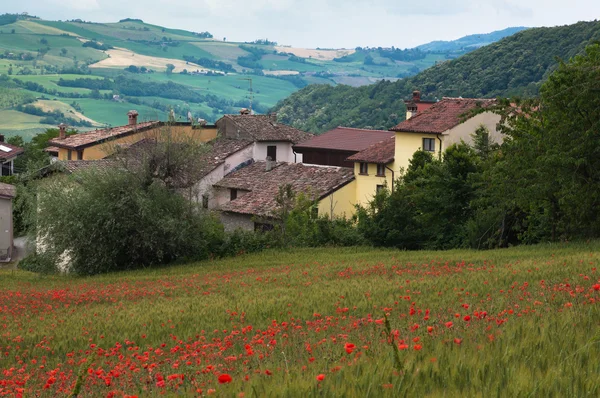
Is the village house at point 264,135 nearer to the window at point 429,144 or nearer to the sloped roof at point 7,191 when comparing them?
the window at point 429,144

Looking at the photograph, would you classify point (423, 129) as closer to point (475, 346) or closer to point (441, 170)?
point (441, 170)

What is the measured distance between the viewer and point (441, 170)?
3941cm

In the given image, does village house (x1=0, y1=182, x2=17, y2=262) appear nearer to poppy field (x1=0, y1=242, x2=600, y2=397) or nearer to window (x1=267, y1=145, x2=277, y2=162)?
window (x1=267, y1=145, x2=277, y2=162)

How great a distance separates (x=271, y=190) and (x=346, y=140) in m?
18.6

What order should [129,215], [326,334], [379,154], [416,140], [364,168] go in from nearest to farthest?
[326,334] < [129,215] < [416,140] < [364,168] < [379,154]

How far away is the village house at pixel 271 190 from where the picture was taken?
5691 cm

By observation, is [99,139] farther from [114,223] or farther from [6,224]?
[114,223]

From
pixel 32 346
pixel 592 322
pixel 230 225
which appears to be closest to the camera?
pixel 592 322

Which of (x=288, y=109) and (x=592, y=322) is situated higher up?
(x=288, y=109)

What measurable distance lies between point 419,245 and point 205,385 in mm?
33299

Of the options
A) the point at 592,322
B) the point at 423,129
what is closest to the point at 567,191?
the point at 592,322

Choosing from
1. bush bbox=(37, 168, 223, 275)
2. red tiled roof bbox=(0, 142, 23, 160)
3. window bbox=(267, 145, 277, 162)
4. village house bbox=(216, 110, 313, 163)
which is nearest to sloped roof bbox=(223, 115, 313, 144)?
village house bbox=(216, 110, 313, 163)

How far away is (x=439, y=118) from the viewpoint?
6212 centimetres

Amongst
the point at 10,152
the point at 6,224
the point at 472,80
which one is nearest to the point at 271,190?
the point at 6,224
